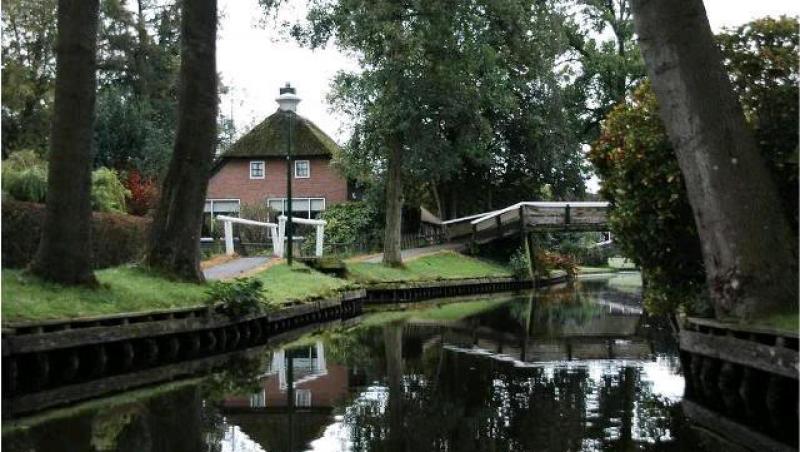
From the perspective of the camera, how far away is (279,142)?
51.0m

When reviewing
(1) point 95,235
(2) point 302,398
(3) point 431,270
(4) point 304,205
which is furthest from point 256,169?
(2) point 302,398

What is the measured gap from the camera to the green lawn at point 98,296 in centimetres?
1247

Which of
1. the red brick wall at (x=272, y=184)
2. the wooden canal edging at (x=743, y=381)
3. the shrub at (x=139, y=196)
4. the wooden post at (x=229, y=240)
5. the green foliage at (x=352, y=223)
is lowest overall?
the wooden canal edging at (x=743, y=381)

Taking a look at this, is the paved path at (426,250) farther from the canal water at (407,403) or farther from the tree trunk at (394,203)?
the canal water at (407,403)

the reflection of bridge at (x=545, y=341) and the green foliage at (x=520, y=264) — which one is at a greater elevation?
the green foliage at (x=520, y=264)

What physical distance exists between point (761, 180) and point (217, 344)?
1018 centimetres

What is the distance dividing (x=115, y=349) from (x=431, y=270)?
23.5 meters

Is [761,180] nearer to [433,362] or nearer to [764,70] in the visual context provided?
[764,70]

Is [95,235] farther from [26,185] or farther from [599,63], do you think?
[599,63]

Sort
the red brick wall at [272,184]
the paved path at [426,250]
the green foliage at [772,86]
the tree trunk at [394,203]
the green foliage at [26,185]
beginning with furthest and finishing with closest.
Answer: the red brick wall at [272,184] → the paved path at [426,250] → the tree trunk at [394,203] → the green foliage at [26,185] → the green foliage at [772,86]

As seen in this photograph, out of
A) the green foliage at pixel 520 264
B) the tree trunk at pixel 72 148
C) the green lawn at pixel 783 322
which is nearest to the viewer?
the green lawn at pixel 783 322

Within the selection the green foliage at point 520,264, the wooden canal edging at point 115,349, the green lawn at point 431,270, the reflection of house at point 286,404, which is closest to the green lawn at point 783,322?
the reflection of house at point 286,404

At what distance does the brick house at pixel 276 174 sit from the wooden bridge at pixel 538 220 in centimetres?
996

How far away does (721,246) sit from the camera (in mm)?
11242
